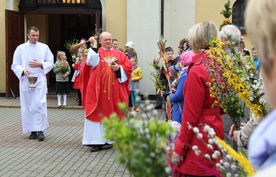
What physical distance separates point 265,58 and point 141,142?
0.37 m

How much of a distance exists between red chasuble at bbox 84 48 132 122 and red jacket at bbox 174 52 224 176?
4.34m

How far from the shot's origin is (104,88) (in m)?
8.23

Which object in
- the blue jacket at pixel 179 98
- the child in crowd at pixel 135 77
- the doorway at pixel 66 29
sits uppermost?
the doorway at pixel 66 29

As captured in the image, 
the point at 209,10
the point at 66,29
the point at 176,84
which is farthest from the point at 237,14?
the point at 176,84

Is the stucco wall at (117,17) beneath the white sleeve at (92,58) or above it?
above

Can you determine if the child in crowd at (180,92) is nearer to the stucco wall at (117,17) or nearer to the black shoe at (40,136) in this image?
the black shoe at (40,136)

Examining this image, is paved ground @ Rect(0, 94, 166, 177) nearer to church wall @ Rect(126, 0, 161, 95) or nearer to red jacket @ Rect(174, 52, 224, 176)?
red jacket @ Rect(174, 52, 224, 176)

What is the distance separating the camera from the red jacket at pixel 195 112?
12.0 feet

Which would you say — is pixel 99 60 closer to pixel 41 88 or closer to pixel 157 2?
pixel 41 88

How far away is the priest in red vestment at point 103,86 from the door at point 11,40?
8.14m

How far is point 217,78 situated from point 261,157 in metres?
2.14

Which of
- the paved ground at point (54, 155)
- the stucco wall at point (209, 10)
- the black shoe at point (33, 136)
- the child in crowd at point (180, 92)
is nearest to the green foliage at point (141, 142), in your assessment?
the child in crowd at point (180, 92)

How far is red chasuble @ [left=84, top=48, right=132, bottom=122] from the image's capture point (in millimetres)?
8172

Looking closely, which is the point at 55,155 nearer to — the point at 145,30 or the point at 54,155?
the point at 54,155
